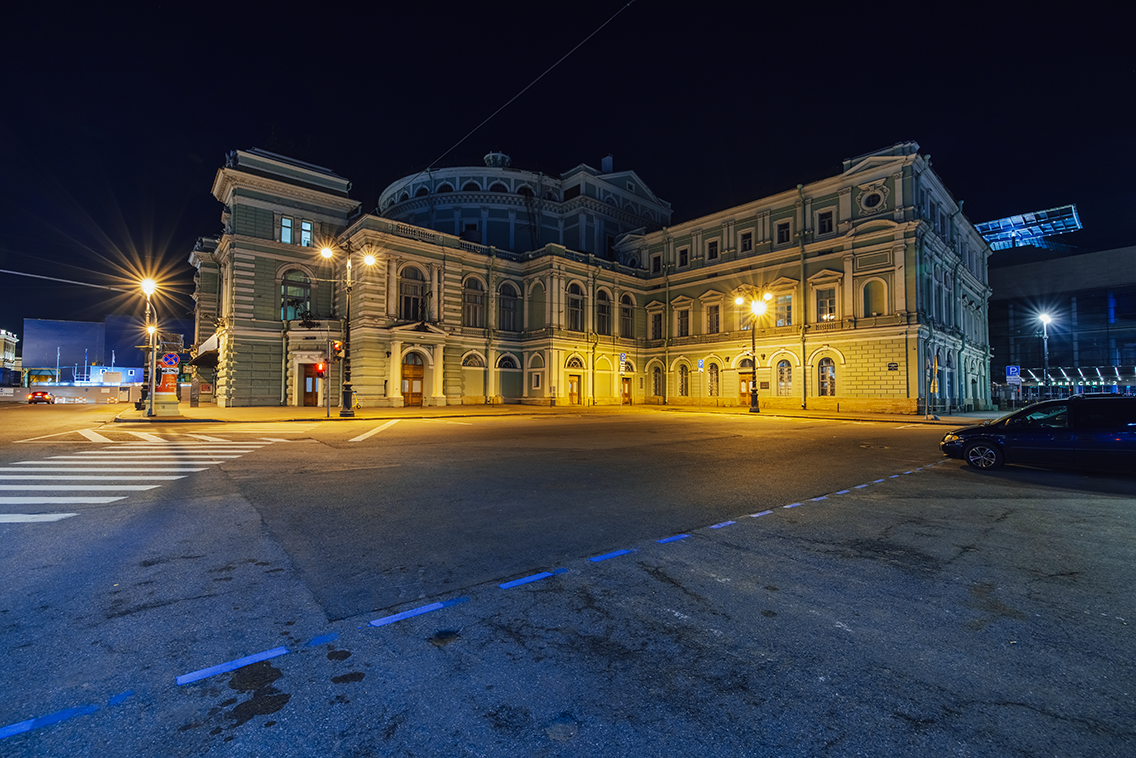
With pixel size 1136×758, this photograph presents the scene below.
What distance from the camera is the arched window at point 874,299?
111ft

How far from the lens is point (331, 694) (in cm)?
280

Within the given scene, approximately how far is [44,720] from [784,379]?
40.2 metres

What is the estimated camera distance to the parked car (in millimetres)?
9734

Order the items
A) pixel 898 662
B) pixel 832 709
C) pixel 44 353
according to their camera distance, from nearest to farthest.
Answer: pixel 832 709 < pixel 898 662 < pixel 44 353

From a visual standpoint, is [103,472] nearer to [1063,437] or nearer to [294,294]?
[1063,437]

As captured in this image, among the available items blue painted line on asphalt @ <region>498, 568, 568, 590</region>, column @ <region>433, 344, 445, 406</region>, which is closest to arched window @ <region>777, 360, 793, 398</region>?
column @ <region>433, 344, 445, 406</region>

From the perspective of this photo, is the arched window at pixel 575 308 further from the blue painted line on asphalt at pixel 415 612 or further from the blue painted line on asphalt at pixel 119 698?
the blue painted line on asphalt at pixel 119 698

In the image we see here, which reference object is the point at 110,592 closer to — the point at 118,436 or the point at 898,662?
the point at 898,662

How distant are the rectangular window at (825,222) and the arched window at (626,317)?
1625 centimetres

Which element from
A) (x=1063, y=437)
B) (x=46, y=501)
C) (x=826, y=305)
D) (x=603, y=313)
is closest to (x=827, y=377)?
(x=826, y=305)

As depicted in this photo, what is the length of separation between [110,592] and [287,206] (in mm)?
37051

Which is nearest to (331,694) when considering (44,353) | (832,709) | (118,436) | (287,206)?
(832,709)

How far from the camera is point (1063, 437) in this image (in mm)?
10188

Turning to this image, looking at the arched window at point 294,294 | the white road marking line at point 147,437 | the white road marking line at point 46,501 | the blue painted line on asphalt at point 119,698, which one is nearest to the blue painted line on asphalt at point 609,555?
the blue painted line on asphalt at point 119,698
